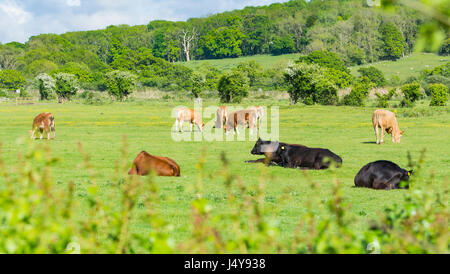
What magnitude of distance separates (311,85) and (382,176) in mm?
46796

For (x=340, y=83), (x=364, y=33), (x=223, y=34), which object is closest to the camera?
(x=340, y=83)

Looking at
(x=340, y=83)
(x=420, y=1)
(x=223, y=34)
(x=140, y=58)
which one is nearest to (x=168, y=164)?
(x=420, y=1)

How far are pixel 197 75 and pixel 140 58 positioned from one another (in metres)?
76.8

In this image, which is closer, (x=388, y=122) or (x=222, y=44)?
(x=388, y=122)

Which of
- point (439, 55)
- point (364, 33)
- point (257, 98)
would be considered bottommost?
point (257, 98)

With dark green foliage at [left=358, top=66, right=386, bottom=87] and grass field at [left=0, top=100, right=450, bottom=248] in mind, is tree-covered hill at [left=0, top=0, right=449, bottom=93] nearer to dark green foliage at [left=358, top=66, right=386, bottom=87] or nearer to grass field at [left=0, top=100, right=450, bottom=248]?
dark green foliage at [left=358, top=66, right=386, bottom=87]

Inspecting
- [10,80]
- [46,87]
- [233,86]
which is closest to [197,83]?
[233,86]

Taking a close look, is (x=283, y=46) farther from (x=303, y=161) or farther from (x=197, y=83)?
(x=303, y=161)

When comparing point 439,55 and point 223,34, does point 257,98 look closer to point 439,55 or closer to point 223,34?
point 439,55

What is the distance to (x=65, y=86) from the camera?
75875 mm

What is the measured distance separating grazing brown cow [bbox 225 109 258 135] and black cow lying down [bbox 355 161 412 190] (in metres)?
18.2

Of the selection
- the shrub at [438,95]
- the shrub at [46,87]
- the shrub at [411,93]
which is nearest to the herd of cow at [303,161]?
the shrub at [438,95]

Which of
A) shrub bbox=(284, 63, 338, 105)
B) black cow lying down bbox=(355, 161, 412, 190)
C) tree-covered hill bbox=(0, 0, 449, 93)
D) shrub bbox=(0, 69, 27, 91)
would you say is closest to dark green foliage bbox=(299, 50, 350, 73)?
tree-covered hill bbox=(0, 0, 449, 93)

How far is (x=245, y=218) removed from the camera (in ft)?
28.0
